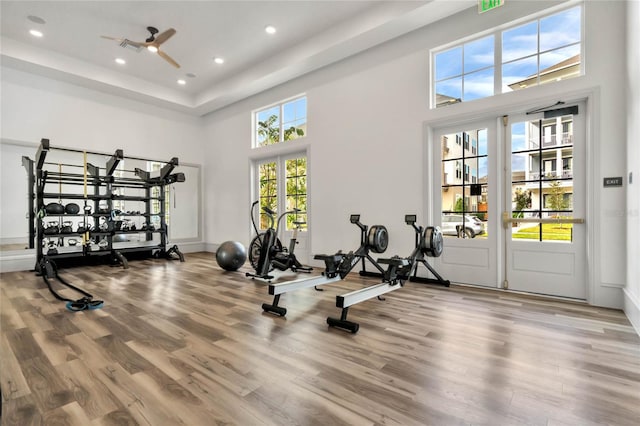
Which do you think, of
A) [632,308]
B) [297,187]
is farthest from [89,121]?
[632,308]

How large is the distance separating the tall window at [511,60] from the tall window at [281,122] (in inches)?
110

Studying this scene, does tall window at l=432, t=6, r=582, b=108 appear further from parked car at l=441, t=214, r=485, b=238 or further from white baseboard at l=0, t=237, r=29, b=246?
white baseboard at l=0, t=237, r=29, b=246

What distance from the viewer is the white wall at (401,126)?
11.1ft

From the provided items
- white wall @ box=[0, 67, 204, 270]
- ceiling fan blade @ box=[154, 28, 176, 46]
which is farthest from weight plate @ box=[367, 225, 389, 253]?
white wall @ box=[0, 67, 204, 270]

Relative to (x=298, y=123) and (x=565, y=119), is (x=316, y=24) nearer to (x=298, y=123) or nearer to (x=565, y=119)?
(x=298, y=123)

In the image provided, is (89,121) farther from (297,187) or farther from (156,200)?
(297,187)

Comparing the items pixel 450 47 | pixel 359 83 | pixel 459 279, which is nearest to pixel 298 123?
pixel 359 83

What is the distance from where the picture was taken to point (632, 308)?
113 inches

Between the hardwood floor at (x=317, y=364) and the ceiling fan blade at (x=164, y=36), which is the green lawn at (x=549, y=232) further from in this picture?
the ceiling fan blade at (x=164, y=36)

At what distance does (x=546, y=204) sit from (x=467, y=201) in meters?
0.93

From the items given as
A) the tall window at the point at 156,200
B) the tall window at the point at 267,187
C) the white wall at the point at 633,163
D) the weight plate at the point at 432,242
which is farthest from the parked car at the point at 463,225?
the tall window at the point at 156,200

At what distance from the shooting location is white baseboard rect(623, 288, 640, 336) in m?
2.68

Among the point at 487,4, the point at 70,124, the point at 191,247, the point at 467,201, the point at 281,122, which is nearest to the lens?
the point at 487,4

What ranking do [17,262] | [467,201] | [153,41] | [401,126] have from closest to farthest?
[467,201], [401,126], [153,41], [17,262]
